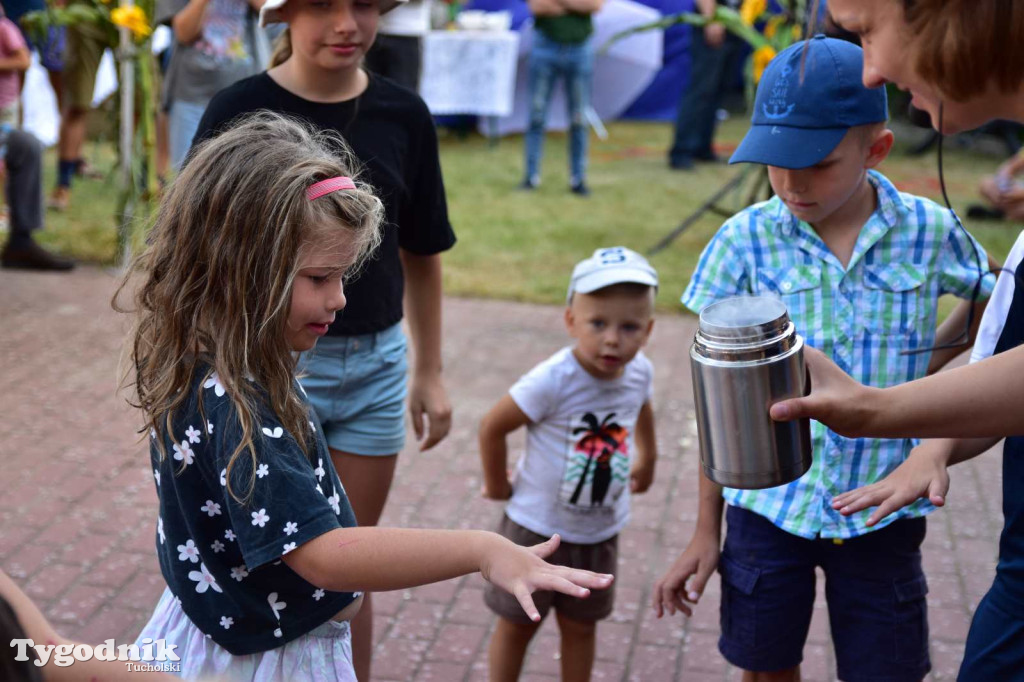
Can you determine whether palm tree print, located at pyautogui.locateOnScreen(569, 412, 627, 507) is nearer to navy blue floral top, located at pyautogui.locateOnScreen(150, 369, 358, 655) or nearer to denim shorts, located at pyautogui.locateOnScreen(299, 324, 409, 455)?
denim shorts, located at pyautogui.locateOnScreen(299, 324, 409, 455)

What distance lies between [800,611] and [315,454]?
3.77 ft

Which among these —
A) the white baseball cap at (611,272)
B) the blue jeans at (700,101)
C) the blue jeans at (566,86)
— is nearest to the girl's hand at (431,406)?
the white baseball cap at (611,272)

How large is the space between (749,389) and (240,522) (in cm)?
80

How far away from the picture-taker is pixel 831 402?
5.25ft

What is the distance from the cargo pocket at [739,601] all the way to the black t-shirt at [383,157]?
37.2 inches

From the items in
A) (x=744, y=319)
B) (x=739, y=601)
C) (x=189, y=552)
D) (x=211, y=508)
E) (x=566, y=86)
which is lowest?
(x=566, y=86)

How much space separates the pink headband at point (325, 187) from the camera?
74.7 inches

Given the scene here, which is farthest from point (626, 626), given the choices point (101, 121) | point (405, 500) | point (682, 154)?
point (101, 121)

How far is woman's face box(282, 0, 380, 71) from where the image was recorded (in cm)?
249

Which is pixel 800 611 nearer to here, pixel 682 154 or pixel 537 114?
pixel 537 114

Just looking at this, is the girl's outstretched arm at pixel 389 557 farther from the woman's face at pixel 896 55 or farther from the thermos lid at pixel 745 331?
the woman's face at pixel 896 55

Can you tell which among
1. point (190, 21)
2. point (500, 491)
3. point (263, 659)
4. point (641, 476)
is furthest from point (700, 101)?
point (263, 659)

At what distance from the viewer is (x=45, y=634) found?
1.33 meters

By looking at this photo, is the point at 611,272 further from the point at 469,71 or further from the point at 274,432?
the point at 469,71
